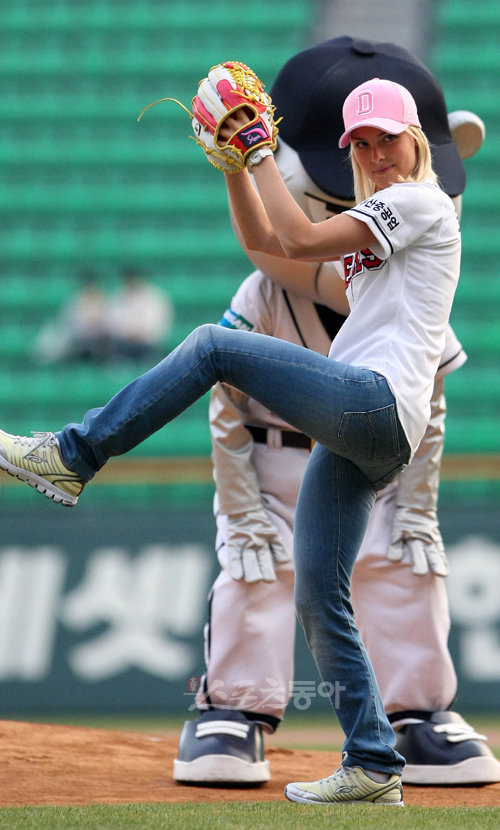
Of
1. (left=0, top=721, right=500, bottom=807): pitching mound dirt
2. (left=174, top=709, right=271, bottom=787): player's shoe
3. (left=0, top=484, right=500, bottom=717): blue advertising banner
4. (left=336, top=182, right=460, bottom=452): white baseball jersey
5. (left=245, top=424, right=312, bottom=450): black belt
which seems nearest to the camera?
(left=336, top=182, right=460, bottom=452): white baseball jersey

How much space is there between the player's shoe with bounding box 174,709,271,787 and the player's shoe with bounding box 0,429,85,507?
48.3 inches

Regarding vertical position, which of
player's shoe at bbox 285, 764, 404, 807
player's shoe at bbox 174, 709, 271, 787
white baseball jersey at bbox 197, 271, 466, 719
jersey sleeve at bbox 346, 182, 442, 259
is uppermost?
jersey sleeve at bbox 346, 182, 442, 259

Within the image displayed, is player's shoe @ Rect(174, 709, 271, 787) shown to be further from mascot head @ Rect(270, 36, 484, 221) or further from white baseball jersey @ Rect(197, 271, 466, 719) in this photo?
mascot head @ Rect(270, 36, 484, 221)

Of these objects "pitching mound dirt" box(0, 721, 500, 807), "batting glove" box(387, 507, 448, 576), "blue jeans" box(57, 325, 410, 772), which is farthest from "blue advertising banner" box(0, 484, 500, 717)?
"blue jeans" box(57, 325, 410, 772)

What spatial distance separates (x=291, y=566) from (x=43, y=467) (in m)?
1.32

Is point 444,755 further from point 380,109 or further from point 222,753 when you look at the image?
point 380,109

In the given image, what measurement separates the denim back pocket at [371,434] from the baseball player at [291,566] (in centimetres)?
107

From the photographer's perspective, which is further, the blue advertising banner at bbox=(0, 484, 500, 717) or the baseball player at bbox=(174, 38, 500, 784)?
the blue advertising banner at bbox=(0, 484, 500, 717)

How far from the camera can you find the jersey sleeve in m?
2.78

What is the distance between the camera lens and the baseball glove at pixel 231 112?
287 cm

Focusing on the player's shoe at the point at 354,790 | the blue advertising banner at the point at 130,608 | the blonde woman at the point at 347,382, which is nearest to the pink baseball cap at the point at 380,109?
the blonde woman at the point at 347,382

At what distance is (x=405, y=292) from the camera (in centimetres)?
287

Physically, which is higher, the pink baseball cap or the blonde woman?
the pink baseball cap

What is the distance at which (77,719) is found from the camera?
6109 mm
